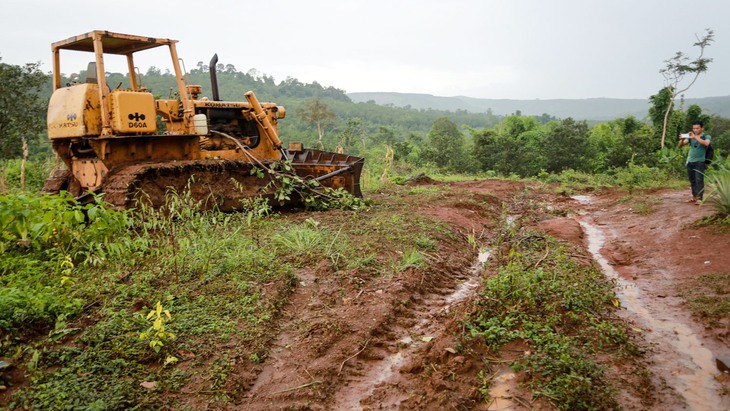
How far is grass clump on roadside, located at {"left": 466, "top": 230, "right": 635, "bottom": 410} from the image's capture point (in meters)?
3.43

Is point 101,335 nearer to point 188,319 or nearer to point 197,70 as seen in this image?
point 188,319

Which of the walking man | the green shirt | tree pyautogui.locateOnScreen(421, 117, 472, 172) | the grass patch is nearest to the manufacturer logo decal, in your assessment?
the grass patch

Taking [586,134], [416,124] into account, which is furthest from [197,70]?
[586,134]

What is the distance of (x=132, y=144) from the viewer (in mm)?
7562

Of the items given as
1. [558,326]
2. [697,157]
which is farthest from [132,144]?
[697,157]

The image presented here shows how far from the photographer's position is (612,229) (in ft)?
32.7

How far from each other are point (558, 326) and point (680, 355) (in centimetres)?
97

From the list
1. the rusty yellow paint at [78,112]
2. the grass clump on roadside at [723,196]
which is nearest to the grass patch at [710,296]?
the grass clump on roadside at [723,196]

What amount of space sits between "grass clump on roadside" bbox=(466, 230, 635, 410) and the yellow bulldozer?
12.4 feet

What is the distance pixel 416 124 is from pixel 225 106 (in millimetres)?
81711

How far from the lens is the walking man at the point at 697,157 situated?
32.5 ft

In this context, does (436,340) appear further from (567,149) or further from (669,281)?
(567,149)

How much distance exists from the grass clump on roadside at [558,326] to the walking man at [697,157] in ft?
17.9

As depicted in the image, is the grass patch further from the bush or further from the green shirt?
the green shirt
